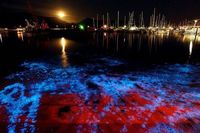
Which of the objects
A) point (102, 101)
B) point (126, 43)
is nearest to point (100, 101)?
point (102, 101)

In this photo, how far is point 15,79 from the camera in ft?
32.1

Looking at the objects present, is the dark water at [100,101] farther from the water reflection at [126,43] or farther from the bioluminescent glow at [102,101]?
the water reflection at [126,43]

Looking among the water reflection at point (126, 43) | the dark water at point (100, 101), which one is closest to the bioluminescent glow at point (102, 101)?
the dark water at point (100, 101)

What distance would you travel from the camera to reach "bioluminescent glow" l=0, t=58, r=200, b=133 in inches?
215

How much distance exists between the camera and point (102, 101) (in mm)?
7016

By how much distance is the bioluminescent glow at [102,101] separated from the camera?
546cm

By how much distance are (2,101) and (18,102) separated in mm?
749

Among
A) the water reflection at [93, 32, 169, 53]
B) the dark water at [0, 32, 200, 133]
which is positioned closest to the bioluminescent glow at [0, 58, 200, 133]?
the dark water at [0, 32, 200, 133]

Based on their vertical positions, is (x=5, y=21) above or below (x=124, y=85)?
above

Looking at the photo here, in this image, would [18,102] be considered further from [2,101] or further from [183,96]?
[183,96]

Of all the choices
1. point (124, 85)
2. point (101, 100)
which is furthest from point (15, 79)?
point (124, 85)

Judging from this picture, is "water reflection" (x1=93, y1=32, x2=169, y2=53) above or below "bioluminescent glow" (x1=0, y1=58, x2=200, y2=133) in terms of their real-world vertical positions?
above

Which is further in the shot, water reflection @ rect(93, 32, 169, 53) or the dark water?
water reflection @ rect(93, 32, 169, 53)

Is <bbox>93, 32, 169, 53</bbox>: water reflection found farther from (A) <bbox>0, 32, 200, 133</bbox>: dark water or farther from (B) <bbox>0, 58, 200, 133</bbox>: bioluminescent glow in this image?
(B) <bbox>0, 58, 200, 133</bbox>: bioluminescent glow
